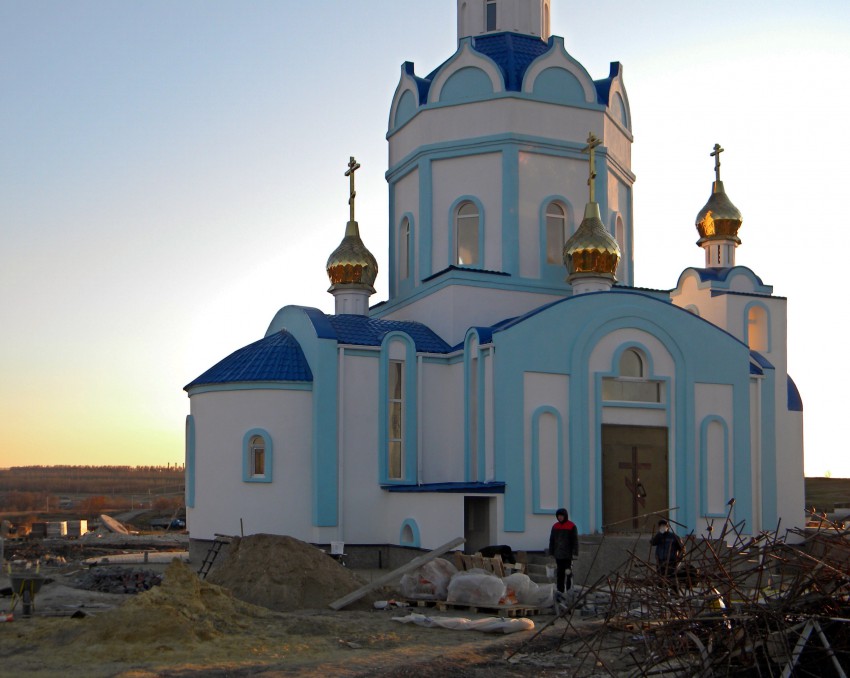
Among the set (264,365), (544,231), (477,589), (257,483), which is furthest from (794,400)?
(477,589)

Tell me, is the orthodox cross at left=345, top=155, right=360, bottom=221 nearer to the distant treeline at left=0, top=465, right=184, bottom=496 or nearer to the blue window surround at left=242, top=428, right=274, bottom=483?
the blue window surround at left=242, top=428, right=274, bottom=483

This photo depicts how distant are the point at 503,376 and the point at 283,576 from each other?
485cm

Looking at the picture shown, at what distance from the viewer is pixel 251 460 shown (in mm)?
16172

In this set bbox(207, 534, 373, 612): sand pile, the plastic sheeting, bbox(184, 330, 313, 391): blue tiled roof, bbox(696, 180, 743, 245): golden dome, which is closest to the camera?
the plastic sheeting

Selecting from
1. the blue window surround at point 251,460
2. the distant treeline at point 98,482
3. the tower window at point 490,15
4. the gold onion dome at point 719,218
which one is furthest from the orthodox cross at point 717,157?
the distant treeline at point 98,482

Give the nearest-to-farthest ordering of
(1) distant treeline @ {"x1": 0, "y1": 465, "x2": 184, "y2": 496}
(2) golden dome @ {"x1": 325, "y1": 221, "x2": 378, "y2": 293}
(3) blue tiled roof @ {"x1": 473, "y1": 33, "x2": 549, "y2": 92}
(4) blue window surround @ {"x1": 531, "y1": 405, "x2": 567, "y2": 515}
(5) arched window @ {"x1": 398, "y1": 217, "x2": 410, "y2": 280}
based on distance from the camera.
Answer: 1. (4) blue window surround @ {"x1": 531, "y1": 405, "x2": 567, "y2": 515}
2. (3) blue tiled roof @ {"x1": 473, "y1": 33, "x2": 549, "y2": 92}
3. (5) arched window @ {"x1": 398, "y1": 217, "x2": 410, "y2": 280}
4. (2) golden dome @ {"x1": 325, "y1": 221, "x2": 378, "y2": 293}
5. (1) distant treeline @ {"x1": 0, "y1": 465, "x2": 184, "y2": 496}

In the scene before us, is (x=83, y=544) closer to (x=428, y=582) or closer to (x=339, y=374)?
(x=339, y=374)

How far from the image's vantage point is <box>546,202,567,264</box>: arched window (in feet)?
58.0

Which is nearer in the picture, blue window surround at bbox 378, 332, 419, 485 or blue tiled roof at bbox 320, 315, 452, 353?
blue window surround at bbox 378, 332, 419, 485

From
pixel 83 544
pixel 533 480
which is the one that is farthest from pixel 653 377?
pixel 83 544

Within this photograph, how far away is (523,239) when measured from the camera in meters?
17.4

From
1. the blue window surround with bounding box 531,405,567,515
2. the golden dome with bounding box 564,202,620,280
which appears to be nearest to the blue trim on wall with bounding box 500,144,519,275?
the golden dome with bounding box 564,202,620,280

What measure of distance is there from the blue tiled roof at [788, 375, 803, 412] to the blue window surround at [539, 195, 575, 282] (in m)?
5.06

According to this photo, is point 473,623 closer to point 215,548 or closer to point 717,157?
point 215,548
